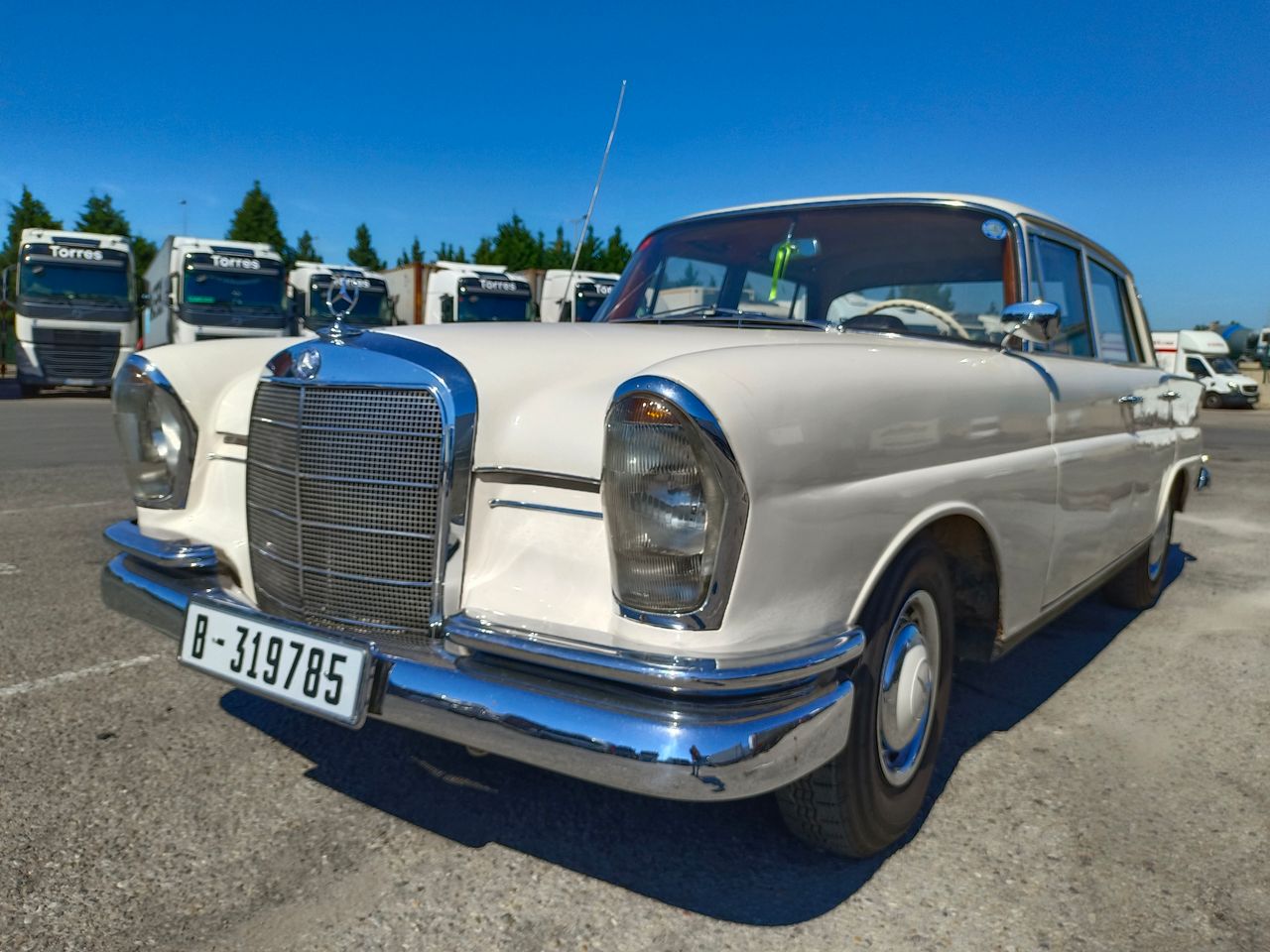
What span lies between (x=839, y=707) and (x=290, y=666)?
1.15 metres

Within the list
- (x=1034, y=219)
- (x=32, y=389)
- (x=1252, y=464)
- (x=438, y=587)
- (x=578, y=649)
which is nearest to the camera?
(x=578, y=649)

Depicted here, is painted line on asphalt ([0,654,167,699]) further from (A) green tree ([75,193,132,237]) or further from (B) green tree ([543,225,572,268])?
(A) green tree ([75,193,132,237])

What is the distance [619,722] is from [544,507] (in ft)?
1.57

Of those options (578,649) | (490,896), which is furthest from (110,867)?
(578,649)

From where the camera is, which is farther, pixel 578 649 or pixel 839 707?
pixel 839 707

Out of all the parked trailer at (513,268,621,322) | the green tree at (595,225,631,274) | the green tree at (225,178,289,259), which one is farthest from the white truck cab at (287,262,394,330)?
the green tree at (225,178,289,259)

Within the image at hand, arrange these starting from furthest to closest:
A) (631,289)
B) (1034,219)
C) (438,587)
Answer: (631,289)
(1034,219)
(438,587)

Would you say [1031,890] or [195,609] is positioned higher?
[195,609]

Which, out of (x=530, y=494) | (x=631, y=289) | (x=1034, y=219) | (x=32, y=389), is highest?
(x=1034, y=219)

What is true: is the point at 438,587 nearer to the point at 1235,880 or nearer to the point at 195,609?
the point at 195,609

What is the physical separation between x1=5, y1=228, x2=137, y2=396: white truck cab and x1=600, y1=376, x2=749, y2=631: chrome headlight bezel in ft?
59.7

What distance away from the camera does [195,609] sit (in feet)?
7.77

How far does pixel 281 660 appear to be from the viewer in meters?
2.16

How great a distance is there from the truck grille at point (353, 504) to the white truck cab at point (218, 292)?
14.8m
